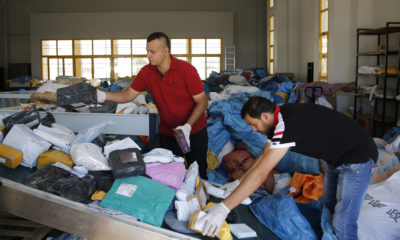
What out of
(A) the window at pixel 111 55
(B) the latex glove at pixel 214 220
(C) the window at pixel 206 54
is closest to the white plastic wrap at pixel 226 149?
(B) the latex glove at pixel 214 220

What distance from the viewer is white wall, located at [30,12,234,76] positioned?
13281 mm

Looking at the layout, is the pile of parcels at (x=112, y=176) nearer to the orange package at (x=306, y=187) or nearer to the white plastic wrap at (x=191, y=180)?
the white plastic wrap at (x=191, y=180)

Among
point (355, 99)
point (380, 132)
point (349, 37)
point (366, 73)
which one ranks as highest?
point (349, 37)

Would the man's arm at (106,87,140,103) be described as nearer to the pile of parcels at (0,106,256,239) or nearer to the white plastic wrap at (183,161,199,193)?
the pile of parcels at (0,106,256,239)

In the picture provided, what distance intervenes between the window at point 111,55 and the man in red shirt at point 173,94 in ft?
35.7

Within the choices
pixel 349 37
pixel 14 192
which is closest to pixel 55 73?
pixel 349 37

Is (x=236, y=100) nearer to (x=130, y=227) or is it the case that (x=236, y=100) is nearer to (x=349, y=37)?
(x=349, y=37)

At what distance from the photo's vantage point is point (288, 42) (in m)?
9.98

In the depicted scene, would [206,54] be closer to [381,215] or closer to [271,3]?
[271,3]

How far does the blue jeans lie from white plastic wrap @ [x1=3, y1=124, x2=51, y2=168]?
1535mm

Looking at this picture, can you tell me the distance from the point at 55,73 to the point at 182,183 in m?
13.3

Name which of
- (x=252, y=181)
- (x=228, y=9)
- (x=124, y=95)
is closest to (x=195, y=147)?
(x=124, y=95)

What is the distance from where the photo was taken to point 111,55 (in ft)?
44.9

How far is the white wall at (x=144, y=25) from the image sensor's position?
13281mm
